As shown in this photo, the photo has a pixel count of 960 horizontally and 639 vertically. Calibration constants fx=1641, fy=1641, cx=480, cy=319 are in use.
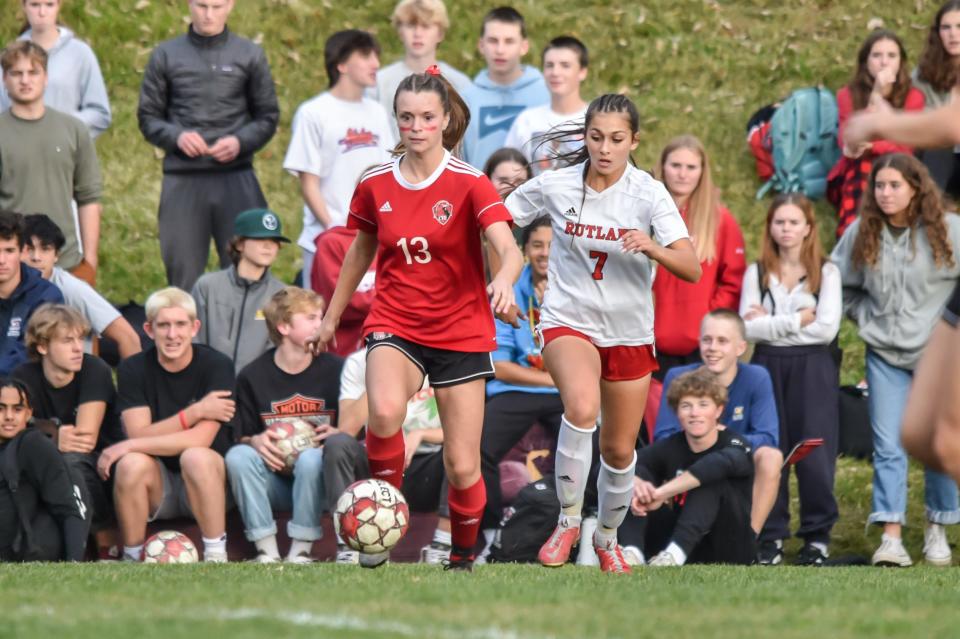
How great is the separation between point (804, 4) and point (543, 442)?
8457mm

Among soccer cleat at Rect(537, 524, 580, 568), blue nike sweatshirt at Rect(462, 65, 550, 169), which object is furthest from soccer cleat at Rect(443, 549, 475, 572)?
blue nike sweatshirt at Rect(462, 65, 550, 169)

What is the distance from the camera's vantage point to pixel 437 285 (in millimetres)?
8250

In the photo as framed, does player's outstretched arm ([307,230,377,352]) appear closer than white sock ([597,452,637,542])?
Yes

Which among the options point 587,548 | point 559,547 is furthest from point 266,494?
point 559,547

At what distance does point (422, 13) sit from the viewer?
1366 centimetres

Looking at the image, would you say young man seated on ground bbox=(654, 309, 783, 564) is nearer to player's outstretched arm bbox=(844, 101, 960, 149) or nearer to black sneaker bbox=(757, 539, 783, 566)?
black sneaker bbox=(757, 539, 783, 566)

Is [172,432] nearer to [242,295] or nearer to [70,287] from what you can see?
[242,295]

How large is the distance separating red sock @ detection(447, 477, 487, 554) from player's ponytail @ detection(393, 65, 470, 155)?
1809mm

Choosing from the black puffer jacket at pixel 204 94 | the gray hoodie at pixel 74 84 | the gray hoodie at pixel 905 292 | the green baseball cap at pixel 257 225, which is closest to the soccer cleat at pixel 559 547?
the gray hoodie at pixel 905 292

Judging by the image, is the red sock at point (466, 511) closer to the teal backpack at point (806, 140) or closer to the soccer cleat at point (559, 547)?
the soccer cleat at point (559, 547)

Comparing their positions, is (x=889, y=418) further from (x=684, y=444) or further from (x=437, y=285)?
(x=437, y=285)

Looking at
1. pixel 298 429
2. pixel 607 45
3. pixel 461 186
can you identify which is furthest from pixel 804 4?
pixel 461 186

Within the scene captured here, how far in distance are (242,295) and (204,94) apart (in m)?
1.96

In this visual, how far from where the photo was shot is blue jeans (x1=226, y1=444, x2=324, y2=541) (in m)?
10.5
